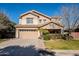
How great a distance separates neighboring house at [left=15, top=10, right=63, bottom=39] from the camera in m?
37.0

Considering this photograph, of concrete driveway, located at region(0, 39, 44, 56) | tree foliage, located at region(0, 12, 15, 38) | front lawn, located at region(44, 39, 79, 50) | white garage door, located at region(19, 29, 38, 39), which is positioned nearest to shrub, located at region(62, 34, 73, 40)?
white garage door, located at region(19, 29, 38, 39)

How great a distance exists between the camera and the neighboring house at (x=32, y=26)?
3703 cm

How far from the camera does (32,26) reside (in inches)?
1479

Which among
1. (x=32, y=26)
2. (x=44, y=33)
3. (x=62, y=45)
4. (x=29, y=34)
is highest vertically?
(x=32, y=26)

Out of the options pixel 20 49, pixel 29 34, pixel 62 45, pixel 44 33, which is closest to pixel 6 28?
pixel 29 34

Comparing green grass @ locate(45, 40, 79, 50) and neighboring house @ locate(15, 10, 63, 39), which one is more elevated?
neighboring house @ locate(15, 10, 63, 39)

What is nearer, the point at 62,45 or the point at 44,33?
the point at 62,45

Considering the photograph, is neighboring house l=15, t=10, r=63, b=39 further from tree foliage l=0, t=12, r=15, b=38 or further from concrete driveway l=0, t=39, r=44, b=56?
concrete driveway l=0, t=39, r=44, b=56

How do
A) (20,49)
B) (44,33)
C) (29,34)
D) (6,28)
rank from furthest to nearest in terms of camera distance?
1. (6,28)
2. (29,34)
3. (44,33)
4. (20,49)

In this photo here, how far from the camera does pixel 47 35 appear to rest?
33.4 m

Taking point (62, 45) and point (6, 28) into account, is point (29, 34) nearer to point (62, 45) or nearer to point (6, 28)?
point (6, 28)

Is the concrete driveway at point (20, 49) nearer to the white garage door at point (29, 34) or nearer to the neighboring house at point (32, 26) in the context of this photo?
the white garage door at point (29, 34)

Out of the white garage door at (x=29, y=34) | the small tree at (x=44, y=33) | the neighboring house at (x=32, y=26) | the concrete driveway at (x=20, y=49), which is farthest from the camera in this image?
the white garage door at (x=29, y=34)

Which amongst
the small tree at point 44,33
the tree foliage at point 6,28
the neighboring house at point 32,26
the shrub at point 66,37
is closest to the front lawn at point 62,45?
the small tree at point 44,33
